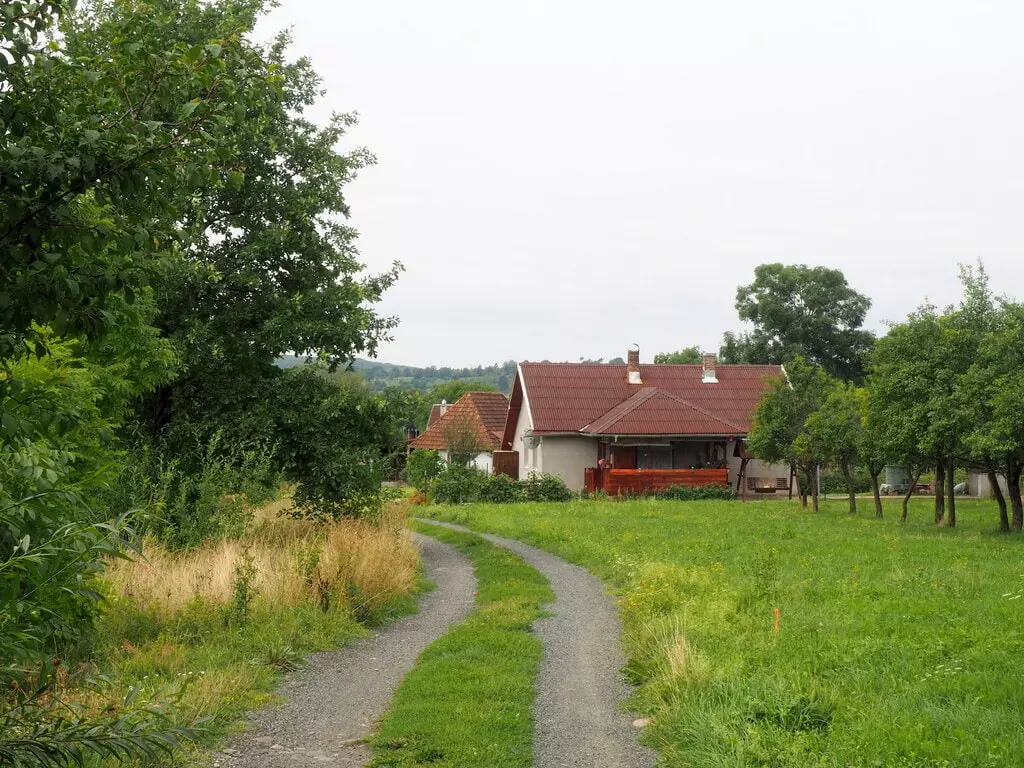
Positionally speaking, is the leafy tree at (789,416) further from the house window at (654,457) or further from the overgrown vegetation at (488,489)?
the overgrown vegetation at (488,489)

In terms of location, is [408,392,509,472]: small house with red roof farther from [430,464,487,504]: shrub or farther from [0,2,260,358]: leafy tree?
[0,2,260,358]: leafy tree

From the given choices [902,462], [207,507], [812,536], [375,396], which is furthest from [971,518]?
[207,507]

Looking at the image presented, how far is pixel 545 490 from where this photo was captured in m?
40.8

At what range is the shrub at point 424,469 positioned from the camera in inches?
1677

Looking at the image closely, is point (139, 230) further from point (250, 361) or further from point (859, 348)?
point (859, 348)

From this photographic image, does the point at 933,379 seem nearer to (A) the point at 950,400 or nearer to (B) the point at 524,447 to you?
(A) the point at 950,400

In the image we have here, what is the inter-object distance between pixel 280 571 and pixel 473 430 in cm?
3567

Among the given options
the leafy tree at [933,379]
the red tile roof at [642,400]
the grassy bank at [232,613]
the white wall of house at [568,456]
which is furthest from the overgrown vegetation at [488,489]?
the grassy bank at [232,613]

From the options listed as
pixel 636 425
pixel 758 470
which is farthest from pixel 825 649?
pixel 758 470

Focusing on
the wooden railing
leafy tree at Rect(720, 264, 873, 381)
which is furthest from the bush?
leafy tree at Rect(720, 264, 873, 381)

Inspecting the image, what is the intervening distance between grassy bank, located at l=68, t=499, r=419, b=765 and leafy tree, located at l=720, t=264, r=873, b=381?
62680mm

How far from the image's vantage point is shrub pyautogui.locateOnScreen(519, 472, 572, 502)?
40.4 metres

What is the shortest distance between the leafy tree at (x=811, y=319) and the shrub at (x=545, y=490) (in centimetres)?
3685

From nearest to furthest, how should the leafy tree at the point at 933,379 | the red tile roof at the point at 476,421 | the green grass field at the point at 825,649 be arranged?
the green grass field at the point at 825,649, the leafy tree at the point at 933,379, the red tile roof at the point at 476,421
